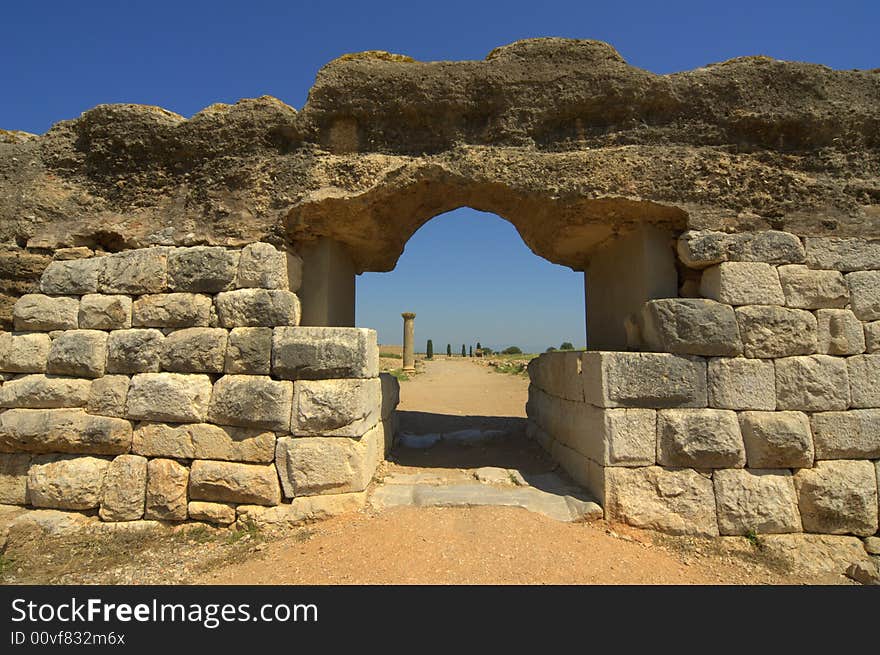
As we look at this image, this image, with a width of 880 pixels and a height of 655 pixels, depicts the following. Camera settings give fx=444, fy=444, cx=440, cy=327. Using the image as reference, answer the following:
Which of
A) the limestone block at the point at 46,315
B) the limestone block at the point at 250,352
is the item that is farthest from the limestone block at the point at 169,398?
the limestone block at the point at 46,315

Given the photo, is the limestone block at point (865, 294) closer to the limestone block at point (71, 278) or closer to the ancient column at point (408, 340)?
the limestone block at point (71, 278)

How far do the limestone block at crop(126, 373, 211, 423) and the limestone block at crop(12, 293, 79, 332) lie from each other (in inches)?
34.4

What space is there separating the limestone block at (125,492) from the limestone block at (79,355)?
82 cm

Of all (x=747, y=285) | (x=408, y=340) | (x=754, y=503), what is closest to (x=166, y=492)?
(x=754, y=503)

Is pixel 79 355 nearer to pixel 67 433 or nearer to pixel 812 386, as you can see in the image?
pixel 67 433

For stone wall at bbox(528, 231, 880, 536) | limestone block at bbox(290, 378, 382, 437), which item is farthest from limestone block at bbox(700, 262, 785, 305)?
limestone block at bbox(290, 378, 382, 437)

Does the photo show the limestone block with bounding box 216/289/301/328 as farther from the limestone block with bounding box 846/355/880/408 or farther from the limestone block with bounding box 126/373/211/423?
the limestone block with bounding box 846/355/880/408

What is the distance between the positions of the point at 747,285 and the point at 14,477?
6.12 meters

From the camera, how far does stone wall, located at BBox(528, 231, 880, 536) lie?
11.1ft

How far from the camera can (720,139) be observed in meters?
3.87

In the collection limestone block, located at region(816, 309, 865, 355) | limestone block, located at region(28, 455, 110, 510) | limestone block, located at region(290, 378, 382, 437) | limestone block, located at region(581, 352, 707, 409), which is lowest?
limestone block, located at region(28, 455, 110, 510)

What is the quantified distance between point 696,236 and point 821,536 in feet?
8.10

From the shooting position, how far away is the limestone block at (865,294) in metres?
3.58

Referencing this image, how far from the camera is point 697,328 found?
347 cm
